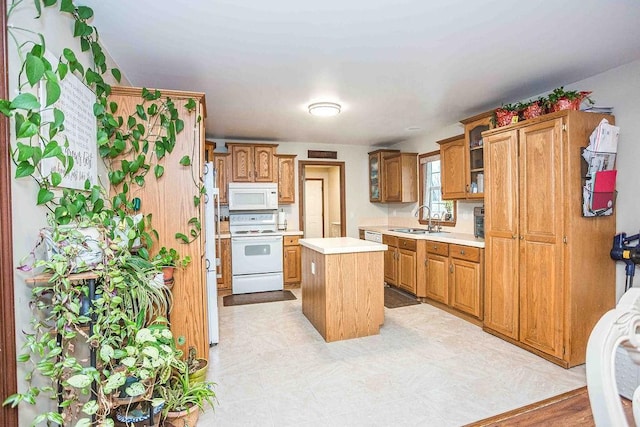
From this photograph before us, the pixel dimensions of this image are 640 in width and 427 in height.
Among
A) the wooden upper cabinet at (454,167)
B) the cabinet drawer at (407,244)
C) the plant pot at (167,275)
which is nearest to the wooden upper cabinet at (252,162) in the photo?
the cabinet drawer at (407,244)

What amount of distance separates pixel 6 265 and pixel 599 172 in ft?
11.7

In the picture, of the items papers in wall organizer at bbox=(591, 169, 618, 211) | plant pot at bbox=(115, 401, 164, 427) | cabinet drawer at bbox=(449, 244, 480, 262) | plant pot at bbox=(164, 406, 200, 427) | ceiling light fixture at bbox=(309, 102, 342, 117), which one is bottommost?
plant pot at bbox=(164, 406, 200, 427)

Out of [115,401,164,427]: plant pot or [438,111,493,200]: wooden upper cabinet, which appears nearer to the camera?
[115,401,164,427]: plant pot

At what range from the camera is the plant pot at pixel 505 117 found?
3016mm

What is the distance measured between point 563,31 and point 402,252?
3.06 metres

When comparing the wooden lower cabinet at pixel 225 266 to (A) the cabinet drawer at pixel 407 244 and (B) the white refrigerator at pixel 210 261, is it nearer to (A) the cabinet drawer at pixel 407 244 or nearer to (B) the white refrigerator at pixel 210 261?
(B) the white refrigerator at pixel 210 261

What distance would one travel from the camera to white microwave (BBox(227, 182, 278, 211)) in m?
4.99

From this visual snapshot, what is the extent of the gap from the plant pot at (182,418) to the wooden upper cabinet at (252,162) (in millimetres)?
3672

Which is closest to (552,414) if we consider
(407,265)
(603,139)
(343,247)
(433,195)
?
(343,247)

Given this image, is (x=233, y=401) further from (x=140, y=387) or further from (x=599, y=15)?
(x=599, y=15)

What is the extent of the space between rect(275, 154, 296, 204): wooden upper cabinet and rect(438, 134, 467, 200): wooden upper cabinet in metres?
2.38

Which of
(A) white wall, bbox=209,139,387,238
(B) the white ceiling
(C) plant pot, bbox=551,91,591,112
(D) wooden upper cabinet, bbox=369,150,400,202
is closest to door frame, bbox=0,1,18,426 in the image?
(B) the white ceiling

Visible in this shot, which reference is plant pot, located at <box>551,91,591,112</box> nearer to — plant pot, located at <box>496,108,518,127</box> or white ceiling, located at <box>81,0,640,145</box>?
white ceiling, located at <box>81,0,640,145</box>

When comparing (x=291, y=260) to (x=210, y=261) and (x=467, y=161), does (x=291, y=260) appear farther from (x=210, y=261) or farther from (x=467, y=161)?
(x=467, y=161)
